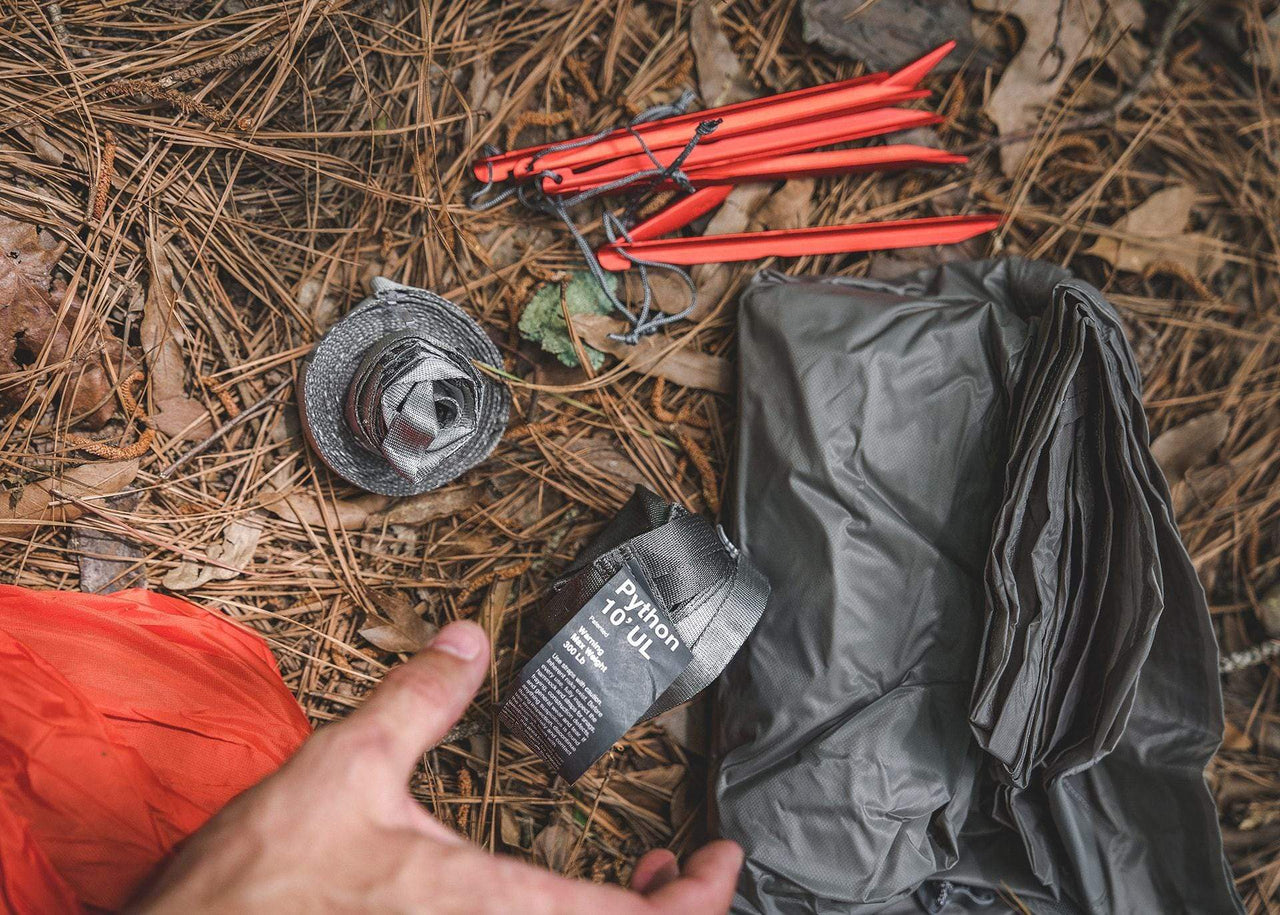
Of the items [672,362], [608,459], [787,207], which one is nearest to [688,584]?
[608,459]

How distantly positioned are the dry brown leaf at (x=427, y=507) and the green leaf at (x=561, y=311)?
1.25 feet

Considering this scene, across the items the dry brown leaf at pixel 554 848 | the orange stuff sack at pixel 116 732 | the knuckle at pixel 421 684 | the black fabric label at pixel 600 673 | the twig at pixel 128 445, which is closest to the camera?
the knuckle at pixel 421 684

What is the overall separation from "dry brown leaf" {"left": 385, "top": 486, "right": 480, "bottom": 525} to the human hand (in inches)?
33.5

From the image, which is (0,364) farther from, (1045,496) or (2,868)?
(1045,496)

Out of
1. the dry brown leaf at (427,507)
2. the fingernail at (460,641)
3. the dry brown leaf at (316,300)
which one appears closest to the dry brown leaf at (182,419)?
the dry brown leaf at (316,300)

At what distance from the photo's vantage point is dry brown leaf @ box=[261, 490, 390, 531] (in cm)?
174

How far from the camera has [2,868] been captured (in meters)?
1.12

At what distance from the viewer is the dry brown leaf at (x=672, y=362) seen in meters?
1.83

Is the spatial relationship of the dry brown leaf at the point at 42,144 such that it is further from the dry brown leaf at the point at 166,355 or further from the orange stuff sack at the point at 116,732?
the orange stuff sack at the point at 116,732

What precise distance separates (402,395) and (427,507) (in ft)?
1.01

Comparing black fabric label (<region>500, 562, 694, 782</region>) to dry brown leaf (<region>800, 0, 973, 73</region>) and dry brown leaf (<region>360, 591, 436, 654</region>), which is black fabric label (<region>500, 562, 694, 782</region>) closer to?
dry brown leaf (<region>360, 591, 436, 654</region>)

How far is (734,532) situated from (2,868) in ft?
4.32

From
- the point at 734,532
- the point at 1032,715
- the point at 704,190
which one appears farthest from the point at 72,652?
the point at 1032,715

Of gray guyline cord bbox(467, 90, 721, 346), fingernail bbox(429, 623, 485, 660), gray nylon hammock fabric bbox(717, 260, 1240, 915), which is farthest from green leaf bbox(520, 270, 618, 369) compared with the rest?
fingernail bbox(429, 623, 485, 660)
